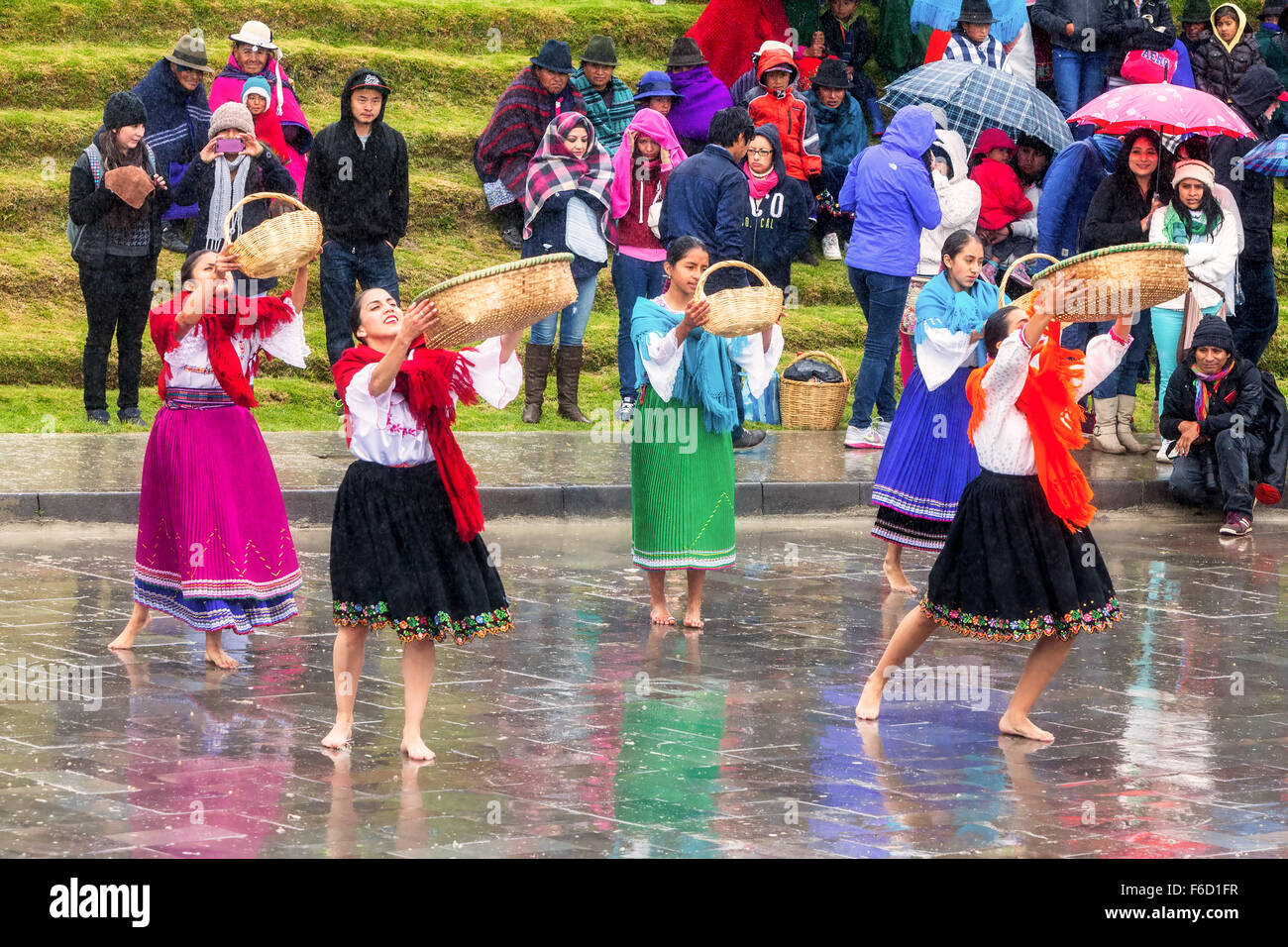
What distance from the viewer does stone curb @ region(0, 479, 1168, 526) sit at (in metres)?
11.7

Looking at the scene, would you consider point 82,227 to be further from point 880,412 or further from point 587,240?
point 880,412

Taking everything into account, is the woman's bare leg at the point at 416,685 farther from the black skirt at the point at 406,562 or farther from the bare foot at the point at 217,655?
the bare foot at the point at 217,655

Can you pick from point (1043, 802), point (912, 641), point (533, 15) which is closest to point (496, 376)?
point (912, 641)

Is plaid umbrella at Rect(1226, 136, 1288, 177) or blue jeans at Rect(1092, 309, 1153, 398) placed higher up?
plaid umbrella at Rect(1226, 136, 1288, 177)

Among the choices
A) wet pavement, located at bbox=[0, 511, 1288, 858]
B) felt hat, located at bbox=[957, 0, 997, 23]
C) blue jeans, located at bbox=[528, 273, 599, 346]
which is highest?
felt hat, located at bbox=[957, 0, 997, 23]

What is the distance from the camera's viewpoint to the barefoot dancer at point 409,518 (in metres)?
7.20

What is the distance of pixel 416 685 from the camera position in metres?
7.28

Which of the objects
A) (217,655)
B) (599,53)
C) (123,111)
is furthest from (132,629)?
(599,53)

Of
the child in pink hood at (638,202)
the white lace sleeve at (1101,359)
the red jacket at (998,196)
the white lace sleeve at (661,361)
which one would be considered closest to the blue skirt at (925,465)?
the white lace sleeve at (661,361)

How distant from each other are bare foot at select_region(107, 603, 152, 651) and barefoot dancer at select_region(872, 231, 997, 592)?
3937mm

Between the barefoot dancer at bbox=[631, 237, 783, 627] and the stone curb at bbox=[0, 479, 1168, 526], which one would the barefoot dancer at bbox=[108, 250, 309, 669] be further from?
the stone curb at bbox=[0, 479, 1168, 526]

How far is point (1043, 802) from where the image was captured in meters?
6.80

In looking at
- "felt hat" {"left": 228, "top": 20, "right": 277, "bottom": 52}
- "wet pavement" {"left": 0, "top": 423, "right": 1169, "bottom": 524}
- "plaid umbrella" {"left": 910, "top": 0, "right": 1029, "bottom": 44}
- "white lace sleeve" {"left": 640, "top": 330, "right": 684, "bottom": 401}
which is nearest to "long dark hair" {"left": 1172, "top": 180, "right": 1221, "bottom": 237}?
"wet pavement" {"left": 0, "top": 423, "right": 1169, "bottom": 524}

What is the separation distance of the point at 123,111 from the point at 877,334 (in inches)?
217
